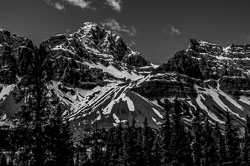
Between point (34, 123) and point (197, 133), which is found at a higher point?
point (34, 123)

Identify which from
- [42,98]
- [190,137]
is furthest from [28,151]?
[190,137]

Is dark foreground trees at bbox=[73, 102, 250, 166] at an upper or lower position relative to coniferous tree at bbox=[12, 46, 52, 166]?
lower

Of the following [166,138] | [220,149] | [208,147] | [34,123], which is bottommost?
[220,149]

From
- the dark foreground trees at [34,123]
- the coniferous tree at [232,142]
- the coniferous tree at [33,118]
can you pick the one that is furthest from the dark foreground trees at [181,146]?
the coniferous tree at [33,118]

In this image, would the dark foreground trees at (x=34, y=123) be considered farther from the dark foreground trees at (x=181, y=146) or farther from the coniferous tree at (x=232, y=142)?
the coniferous tree at (x=232, y=142)

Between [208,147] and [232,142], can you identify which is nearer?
[232,142]

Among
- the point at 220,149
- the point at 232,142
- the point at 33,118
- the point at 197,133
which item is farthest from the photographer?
the point at 220,149

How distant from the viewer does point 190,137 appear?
57594mm

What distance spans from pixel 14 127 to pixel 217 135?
5180cm

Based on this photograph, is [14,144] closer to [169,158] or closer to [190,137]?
[169,158]

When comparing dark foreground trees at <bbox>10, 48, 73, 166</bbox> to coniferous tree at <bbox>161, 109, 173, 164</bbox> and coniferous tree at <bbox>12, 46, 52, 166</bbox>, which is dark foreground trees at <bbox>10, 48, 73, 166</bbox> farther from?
coniferous tree at <bbox>161, 109, 173, 164</bbox>

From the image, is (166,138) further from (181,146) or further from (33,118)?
(33,118)

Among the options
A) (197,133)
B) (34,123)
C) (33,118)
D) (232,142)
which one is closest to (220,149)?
(232,142)

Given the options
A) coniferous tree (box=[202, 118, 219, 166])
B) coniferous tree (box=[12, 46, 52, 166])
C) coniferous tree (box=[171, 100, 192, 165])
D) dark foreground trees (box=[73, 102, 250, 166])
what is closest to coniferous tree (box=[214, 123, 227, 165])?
dark foreground trees (box=[73, 102, 250, 166])
